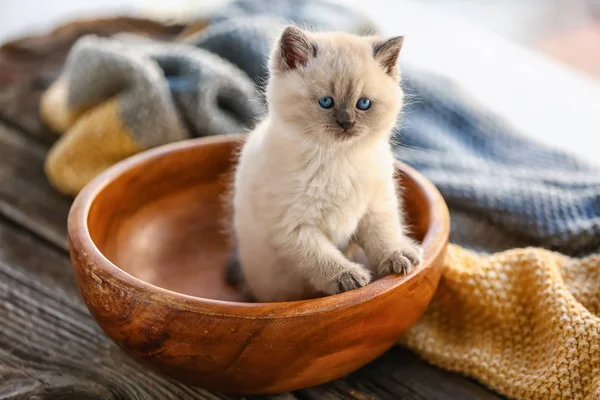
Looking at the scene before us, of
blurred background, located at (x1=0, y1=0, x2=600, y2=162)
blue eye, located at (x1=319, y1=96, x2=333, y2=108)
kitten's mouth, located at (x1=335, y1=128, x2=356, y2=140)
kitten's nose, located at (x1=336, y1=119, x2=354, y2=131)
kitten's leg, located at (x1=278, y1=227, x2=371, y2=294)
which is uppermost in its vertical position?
blue eye, located at (x1=319, y1=96, x2=333, y2=108)

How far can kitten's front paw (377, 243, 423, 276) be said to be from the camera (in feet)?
2.18

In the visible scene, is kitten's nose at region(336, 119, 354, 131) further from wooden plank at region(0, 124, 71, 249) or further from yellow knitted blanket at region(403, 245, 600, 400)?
wooden plank at region(0, 124, 71, 249)

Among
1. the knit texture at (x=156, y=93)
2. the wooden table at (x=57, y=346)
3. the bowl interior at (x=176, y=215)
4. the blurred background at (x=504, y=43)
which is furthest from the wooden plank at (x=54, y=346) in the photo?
the blurred background at (x=504, y=43)

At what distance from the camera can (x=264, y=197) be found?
0.75 m

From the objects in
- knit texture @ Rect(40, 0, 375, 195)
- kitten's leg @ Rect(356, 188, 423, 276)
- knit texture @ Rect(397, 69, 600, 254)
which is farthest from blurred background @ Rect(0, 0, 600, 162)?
kitten's leg @ Rect(356, 188, 423, 276)

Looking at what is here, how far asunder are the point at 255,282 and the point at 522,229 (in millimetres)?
414

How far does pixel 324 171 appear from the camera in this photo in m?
0.73

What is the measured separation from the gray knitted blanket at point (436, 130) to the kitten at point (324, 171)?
229 mm

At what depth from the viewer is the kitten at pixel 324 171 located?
70 cm

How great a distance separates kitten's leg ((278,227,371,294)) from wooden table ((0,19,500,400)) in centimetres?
14

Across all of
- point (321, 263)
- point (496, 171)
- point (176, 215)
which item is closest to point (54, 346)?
point (176, 215)

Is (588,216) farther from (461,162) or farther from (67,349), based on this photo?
(67,349)

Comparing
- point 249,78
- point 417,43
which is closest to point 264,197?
point 249,78

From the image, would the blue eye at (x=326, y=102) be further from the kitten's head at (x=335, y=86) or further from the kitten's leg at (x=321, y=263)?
the kitten's leg at (x=321, y=263)
